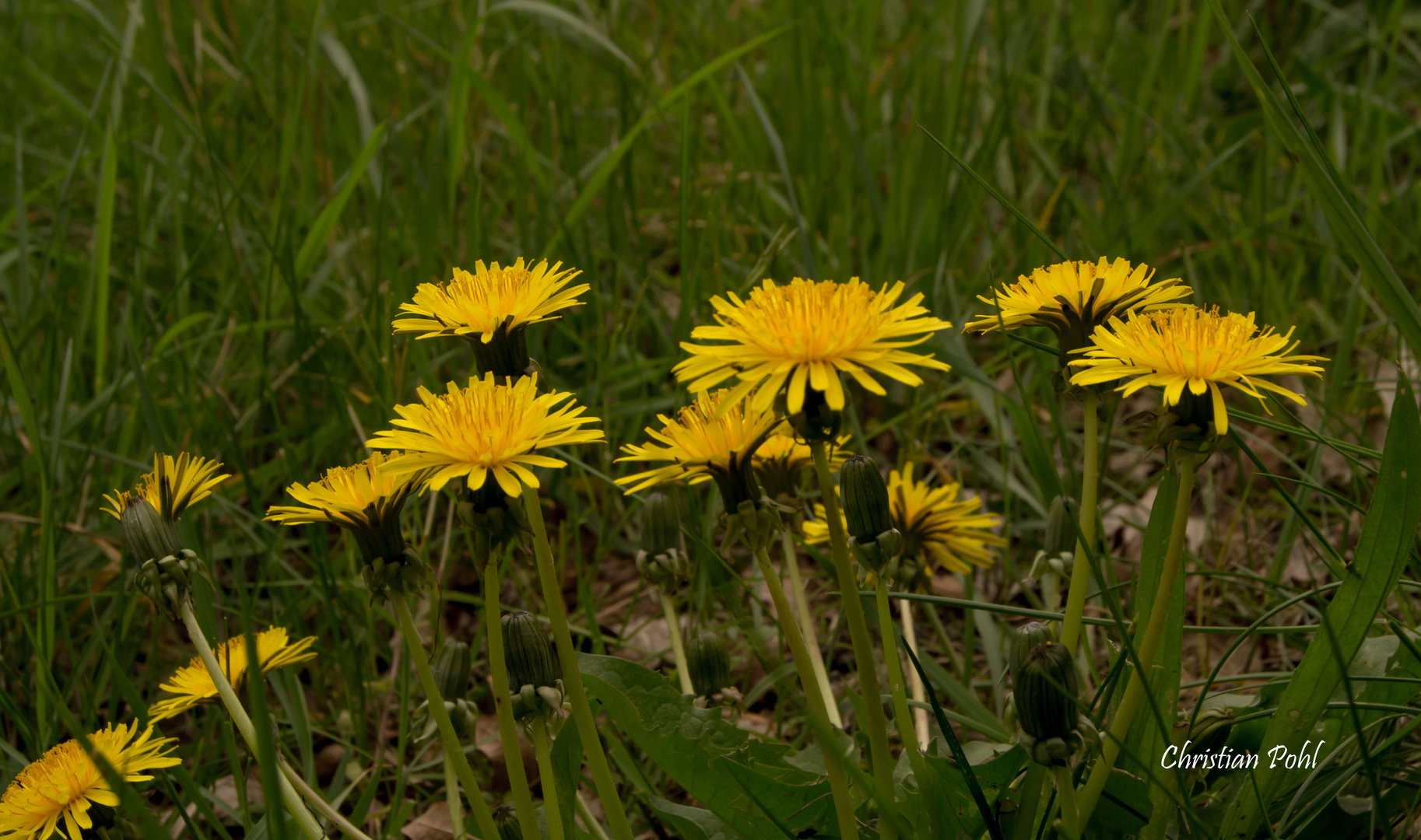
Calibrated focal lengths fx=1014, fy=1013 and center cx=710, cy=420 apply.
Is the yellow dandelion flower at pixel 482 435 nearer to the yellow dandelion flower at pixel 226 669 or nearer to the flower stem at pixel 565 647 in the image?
the flower stem at pixel 565 647

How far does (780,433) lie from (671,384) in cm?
127

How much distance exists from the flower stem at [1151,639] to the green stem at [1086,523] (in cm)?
8

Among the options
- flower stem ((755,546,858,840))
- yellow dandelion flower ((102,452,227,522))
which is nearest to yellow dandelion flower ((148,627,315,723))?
yellow dandelion flower ((102,452,227,522))

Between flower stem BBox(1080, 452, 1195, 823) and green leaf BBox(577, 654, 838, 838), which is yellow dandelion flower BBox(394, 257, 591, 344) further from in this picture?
flower stem BBox(1080, 452, 1195, 823)

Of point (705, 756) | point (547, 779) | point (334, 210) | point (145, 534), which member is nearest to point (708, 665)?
point (705, 756)

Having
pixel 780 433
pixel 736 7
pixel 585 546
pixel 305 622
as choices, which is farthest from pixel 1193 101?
pixel 305 622

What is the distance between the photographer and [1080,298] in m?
1.04

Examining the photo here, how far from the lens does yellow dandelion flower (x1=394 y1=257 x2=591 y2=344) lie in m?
1.01

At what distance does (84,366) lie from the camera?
97.0 inches

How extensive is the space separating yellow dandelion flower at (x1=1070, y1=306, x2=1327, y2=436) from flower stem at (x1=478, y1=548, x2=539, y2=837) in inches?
22.1

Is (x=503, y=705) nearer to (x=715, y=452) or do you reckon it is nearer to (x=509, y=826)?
(x=509, y=826)

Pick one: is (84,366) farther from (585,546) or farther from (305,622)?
(585,546)

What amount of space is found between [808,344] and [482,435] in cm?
29

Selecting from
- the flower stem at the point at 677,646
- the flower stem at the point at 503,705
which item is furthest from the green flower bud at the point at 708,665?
the flower stem at the point at 503,705
